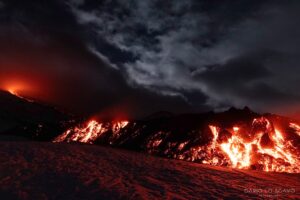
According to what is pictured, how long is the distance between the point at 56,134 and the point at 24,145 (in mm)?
8130

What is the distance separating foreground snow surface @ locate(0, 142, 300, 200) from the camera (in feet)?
39.7

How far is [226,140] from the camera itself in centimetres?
2156

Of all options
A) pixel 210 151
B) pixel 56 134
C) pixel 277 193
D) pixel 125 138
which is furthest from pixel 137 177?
pixel 56 134

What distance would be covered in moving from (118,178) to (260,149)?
34.7ft

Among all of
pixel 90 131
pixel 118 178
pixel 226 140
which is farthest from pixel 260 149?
pixel 90 131

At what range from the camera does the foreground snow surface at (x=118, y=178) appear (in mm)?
12102

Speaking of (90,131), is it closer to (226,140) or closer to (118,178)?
(226,140)

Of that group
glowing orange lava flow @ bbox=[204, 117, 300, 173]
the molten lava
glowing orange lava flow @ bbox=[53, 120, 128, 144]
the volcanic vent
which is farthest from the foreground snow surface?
glowing orange lava flow @ bbox=[53, 120, 128, 144]

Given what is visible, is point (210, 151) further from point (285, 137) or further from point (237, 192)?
point (237, 192)

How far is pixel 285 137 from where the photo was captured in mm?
22391

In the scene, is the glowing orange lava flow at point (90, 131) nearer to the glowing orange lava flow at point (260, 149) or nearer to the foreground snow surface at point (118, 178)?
the foreground snow surface at point (118, 178)

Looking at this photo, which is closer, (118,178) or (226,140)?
(118,178)

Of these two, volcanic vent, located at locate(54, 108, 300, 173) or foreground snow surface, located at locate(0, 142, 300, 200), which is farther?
volcanic vent, located at locate(54, 108, 300, 173)

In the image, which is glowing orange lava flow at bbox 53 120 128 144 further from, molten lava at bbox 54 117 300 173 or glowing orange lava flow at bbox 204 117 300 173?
glowing orange lava flow at bbox 204 117 300 173
